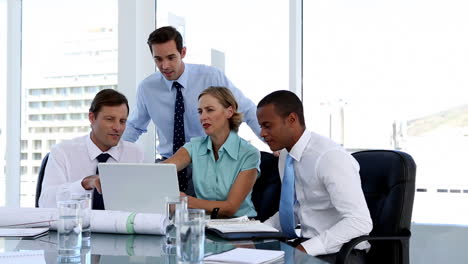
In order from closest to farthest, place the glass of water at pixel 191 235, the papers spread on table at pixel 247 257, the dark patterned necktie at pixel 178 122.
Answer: the glass of water at pixel 191 235
the papers spread on table at pixel 247 257
the dark patterned necktie at pixel 178 122

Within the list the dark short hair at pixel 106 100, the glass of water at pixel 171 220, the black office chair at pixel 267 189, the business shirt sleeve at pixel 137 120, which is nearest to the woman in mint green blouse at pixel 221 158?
the black office chair at pixel 267 189

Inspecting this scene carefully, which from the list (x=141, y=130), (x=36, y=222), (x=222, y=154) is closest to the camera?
(x=36, y=222)

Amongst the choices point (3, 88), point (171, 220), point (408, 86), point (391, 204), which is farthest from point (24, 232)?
point (3, 88)

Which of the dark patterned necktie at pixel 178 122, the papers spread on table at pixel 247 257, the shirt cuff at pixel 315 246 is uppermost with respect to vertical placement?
the dark patterned necktie at pixel 178 122

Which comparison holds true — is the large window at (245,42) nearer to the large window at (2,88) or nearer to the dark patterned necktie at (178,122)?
the dark patterned necktie at (178,122)

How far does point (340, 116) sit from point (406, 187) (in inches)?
54.9

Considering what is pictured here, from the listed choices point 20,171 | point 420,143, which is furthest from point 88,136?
point 20,171

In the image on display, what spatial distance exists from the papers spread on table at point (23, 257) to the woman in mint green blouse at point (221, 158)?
112 centimetres

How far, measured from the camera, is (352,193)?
2176 mm

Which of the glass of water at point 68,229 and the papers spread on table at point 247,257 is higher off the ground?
the glass of water at point 68,229

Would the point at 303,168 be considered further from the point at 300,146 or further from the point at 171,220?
the point at 171,220

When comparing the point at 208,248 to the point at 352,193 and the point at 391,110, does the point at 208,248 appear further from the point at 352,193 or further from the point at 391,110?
the point at 391,110

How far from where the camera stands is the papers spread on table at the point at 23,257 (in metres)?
1.47

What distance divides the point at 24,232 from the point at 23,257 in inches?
18.2
